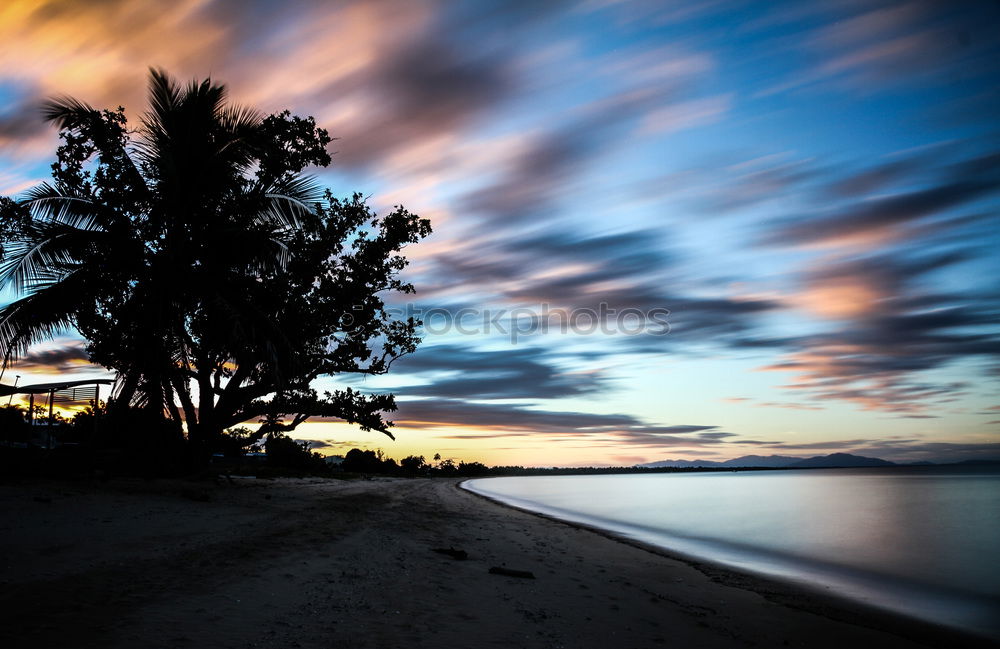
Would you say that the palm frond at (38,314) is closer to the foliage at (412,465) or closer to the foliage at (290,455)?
the foliage at (290,455)

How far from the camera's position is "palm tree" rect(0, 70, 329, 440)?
14.3 m

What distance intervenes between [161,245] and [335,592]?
1370 cm

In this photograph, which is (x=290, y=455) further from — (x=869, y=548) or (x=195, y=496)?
(x=869, y=548)

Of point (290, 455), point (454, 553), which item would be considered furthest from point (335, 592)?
point (290, 455)

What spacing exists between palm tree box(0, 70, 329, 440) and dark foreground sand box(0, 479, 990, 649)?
14.5ft

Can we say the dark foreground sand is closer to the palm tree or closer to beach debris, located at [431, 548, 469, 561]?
beach debris, located at [431, 548, 469, 561]

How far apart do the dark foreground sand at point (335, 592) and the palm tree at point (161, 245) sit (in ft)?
14.5

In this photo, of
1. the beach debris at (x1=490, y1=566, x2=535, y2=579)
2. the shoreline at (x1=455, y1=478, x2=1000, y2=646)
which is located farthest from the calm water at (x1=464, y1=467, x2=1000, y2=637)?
the beach debris at (x1=490, y1=566, x2=535, y2=579)

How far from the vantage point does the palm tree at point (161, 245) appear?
46.8 ft

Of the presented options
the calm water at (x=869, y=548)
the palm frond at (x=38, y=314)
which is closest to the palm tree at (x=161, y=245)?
the palm frond at (x=38, y=314)

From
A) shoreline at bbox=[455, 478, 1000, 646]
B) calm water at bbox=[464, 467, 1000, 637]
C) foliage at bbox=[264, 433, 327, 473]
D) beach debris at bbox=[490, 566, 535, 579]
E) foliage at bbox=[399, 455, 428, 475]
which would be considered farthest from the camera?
foliage at bbox=[399, 455, 428, 475]

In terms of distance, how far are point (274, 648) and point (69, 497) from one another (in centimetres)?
887

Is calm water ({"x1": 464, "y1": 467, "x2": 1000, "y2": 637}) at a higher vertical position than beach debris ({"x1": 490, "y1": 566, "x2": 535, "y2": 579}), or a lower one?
lower

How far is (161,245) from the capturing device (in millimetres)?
16016
